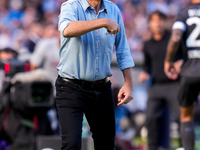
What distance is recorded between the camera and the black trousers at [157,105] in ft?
24.6

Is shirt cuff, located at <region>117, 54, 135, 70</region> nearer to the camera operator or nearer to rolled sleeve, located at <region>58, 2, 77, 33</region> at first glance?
rolled sleeve, located at <region>58, 2, 77, 33</region>

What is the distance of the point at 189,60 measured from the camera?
5855mm

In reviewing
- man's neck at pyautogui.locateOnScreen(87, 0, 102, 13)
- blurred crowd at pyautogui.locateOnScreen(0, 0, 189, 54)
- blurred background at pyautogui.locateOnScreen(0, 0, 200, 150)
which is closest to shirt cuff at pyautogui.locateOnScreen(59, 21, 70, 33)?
man's neck at pyautogui.locateOnScreen(87, 0, 102, 13)

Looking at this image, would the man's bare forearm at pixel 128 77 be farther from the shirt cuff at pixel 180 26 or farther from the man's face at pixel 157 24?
the man's face at pixel 157 24

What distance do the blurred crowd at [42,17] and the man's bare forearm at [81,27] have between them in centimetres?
833

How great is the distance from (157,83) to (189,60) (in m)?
1.97

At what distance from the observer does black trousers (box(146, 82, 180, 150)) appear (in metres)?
7.49

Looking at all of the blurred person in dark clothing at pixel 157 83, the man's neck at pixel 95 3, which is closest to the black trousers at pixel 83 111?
the man's neck at pixel 95 3

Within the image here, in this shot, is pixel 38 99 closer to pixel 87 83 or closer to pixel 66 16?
pixel 87 83

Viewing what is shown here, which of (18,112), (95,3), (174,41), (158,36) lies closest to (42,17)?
(158,36)

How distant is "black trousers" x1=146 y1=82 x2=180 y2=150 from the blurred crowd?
5.07 meters

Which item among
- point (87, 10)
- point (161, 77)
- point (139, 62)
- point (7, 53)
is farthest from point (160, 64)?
point (87, 10)

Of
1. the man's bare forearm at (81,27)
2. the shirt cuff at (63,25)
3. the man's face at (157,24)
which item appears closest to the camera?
the man's bare forearm at (81,27)

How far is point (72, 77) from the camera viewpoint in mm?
4039
